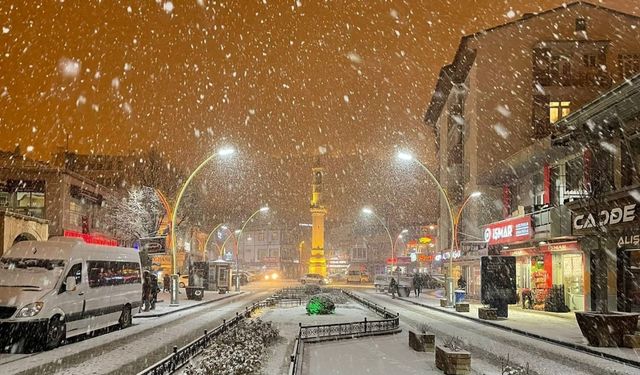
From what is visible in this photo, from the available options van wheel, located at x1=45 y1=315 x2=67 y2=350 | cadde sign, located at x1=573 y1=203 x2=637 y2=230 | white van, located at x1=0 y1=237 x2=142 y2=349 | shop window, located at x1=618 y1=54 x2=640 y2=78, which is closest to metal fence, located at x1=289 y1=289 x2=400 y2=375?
white van, located at x1=0 y1=237 x2=142 y2=349

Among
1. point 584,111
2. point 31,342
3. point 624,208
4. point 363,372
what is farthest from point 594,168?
point 31,342

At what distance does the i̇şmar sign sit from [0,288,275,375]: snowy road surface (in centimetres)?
1219

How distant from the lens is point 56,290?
1703 cm

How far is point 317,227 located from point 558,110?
4644 cm

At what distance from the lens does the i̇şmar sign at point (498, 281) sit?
28047 mm

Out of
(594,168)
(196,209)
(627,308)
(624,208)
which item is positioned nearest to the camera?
(624,208)

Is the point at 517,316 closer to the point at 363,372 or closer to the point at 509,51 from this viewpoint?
the point at 363,372

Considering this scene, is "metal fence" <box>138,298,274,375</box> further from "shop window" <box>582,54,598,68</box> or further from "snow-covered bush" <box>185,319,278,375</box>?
"shop window" <box>582,54,598,68</box>

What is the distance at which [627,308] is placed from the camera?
26125 mm

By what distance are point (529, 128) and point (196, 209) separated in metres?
36.3

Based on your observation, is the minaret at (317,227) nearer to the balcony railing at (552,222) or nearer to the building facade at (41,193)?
the building facade at (41,193)

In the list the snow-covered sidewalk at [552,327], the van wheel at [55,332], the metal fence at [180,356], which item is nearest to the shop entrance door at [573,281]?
the snow-covered sidewalk at [552,327]

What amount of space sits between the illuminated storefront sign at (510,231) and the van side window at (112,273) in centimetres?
2073

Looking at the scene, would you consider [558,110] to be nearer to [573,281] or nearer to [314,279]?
[573,281]
